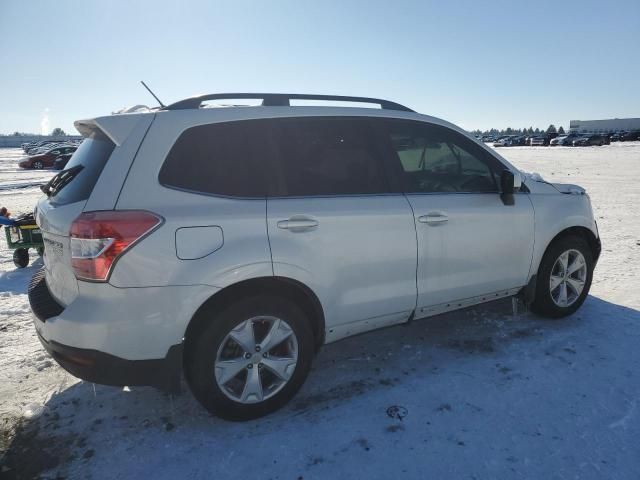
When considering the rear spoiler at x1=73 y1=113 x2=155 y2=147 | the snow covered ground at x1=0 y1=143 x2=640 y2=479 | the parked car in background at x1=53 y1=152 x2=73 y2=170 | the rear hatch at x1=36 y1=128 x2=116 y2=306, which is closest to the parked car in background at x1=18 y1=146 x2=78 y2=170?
the parked car in background at x1=53 y1=152 x2=73 y2=170

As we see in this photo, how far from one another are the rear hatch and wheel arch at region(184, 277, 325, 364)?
66cm

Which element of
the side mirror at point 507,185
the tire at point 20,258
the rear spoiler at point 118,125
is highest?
the rear spoiler at point 118,125

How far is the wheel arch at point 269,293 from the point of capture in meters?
2.53

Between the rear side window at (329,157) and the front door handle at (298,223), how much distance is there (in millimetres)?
178

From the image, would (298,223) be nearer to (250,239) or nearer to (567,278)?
(250,239)

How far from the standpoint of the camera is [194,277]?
94.1 inches

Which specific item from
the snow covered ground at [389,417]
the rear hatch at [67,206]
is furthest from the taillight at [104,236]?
the snow covered ground at [389,417]

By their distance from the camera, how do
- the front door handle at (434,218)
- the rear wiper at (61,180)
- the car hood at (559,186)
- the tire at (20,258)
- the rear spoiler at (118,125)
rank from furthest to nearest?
the tire at (20,258), the car hood at (559,186), the front door handle at (434,218), the rear wiper at (61,180), the rear spoiler at (118,125)

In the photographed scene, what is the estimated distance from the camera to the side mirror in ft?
11.5

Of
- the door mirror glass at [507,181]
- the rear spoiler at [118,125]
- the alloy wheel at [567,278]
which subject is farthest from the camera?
the alloy wheel at [567,278]

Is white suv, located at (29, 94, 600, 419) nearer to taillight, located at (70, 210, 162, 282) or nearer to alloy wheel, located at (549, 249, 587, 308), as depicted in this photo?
taillight, located at (70, 210, 162, 282)

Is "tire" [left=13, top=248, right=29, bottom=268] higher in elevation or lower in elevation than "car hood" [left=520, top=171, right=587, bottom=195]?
lower

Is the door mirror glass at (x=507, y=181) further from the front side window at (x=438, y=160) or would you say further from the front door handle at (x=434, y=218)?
the front door handle at (x=434, y=218)

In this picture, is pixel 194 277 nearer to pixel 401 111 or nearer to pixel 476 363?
pixel 401 111
